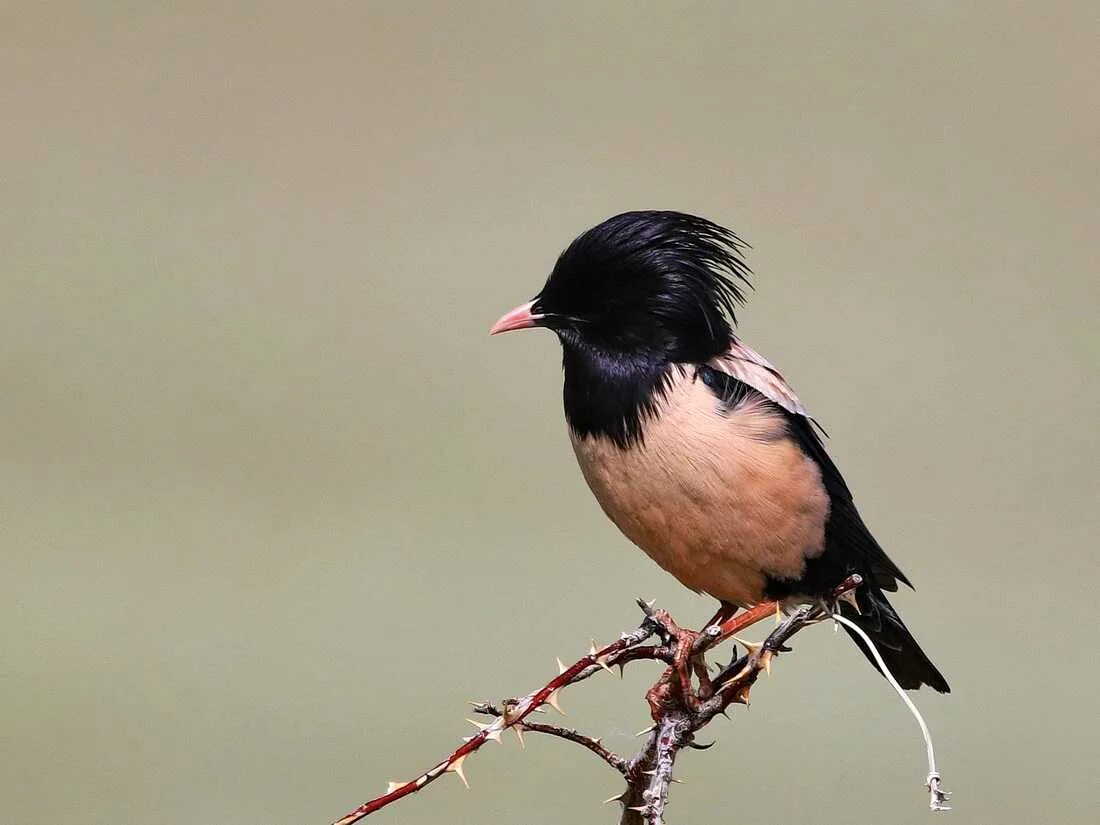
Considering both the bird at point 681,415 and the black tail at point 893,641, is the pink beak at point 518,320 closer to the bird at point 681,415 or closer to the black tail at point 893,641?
the bird at point 681,415

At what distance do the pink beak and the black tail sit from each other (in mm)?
777

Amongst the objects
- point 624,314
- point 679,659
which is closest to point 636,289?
point 624,314

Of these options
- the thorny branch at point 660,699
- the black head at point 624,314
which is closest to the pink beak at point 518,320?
the black head at point 624,314

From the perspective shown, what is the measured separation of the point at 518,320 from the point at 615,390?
196mm

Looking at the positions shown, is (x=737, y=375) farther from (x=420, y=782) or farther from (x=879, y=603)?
(x=420, y=782)

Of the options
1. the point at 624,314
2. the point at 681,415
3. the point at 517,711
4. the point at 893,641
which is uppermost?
the point at 624,314

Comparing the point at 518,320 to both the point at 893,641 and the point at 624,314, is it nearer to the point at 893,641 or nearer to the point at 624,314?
the point at 624,314

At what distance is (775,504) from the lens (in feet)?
6.98

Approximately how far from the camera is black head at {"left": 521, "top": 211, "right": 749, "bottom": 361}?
204cm

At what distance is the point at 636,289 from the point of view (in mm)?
2062

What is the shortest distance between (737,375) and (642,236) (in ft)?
1.01

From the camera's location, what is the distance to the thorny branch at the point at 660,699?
4.78 ft

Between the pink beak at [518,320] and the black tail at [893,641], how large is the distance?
30.6 inches

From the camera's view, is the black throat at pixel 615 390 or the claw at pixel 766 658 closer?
the claw at pixel 766 658
